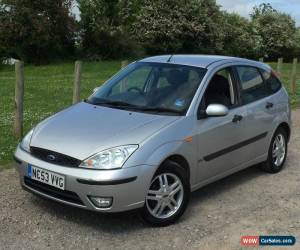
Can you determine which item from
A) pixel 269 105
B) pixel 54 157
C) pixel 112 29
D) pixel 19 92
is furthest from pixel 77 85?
pixel 112 29

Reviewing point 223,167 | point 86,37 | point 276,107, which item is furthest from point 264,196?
point 86,37

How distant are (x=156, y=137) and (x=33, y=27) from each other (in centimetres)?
2260

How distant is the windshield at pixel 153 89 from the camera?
5613 mm

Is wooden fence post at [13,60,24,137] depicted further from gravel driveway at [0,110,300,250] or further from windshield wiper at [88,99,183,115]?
windshield wiper at [88,99,183,115]

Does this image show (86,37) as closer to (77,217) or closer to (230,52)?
(230,52)

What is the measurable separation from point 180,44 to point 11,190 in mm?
26534

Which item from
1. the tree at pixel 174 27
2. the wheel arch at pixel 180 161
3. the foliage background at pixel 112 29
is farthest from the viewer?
the tree at pixel 174 27

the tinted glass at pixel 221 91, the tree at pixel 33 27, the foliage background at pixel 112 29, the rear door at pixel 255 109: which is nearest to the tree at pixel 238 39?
the foliage background at pixel 112 29

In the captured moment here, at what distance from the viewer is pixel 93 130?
5.04m

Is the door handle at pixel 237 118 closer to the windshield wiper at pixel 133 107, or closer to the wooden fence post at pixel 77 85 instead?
the windshield wiper at pixel 133 107

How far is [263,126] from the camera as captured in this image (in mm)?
6648

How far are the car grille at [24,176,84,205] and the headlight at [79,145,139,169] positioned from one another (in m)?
0.33

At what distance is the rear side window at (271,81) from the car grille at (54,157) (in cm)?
344

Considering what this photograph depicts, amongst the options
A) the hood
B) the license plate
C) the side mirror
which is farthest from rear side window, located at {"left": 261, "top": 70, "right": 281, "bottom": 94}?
the license plate
